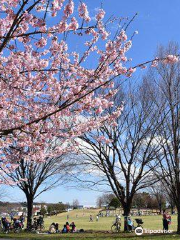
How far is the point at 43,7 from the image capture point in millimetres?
5961

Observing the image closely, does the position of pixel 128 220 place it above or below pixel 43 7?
below

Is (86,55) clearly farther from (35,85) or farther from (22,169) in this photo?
(22,169)

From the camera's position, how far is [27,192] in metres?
23.7

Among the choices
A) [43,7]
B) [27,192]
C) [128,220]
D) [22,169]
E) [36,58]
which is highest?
[43,7]

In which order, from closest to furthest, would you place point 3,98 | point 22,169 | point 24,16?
1. point 24,16
2. point 3,98
3. point 22,169

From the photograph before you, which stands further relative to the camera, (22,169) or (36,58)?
(22,169)

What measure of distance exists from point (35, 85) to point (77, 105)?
3.96ft

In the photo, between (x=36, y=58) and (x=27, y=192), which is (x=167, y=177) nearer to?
(x=27, y=192)

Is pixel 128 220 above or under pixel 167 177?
under

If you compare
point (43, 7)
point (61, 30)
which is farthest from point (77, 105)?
point (43, 7)

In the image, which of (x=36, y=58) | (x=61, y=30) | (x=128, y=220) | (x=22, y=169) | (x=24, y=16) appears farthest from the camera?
(x=22, y=169)

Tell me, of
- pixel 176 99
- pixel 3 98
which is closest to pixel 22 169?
pixel 176 99

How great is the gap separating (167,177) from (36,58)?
45.3 feet

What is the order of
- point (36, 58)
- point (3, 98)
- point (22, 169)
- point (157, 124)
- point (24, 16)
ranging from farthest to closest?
point (22, 169), point (157, 124), point (3, 98), point (36, 58), point (24, 16)
